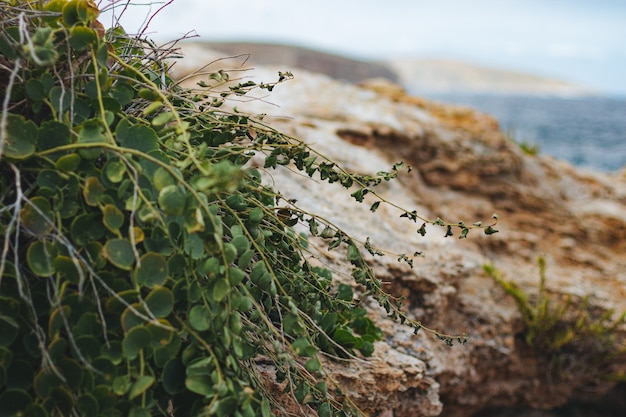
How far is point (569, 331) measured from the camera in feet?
10.3

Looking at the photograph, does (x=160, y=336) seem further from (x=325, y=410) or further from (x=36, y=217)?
(x=325, y=410)

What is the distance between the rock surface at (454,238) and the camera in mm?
2158

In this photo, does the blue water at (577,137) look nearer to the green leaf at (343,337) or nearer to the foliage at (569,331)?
the foliage at (569,331)

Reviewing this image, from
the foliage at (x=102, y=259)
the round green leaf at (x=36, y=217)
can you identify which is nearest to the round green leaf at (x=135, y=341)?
the foliage at (x=102, y=259)

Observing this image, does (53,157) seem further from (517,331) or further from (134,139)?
(517,331)

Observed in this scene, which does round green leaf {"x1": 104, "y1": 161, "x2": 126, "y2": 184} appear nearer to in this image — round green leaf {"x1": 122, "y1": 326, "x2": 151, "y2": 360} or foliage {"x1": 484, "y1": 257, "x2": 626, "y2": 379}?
round green leaf {"x1": 122, "y1": 326, "x2": 151, "y2": 360}

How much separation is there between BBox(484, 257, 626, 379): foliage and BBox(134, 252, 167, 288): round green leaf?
7.74 ft

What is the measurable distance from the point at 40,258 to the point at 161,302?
214 millimetres

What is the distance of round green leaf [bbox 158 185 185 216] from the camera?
3.23 feet

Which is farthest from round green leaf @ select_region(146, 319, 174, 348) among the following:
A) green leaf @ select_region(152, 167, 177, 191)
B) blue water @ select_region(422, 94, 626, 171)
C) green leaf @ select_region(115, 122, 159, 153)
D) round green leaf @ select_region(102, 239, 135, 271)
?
blue water @ select_region(422, 94, 626, 171)

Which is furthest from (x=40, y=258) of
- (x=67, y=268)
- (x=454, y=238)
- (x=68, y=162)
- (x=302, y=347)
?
(x=454, y=238)

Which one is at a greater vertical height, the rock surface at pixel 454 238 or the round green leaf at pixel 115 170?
the round green leaf at pixel 115 170

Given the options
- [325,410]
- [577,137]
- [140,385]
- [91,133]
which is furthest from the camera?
[577,137]

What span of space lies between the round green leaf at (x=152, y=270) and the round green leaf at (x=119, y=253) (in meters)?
0.02
